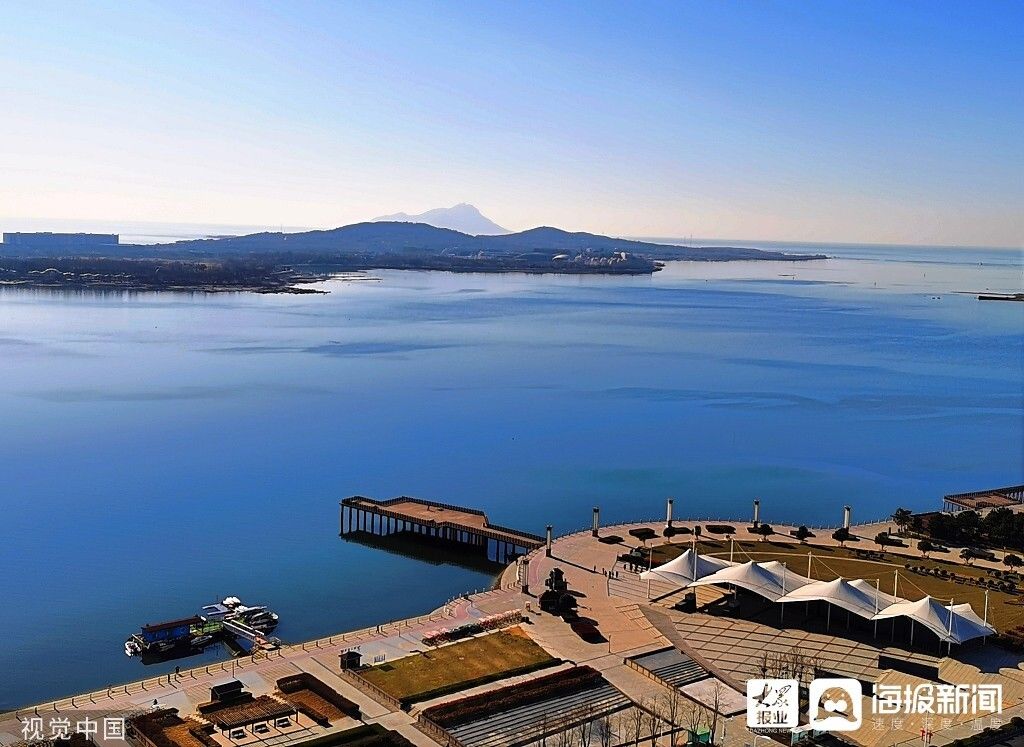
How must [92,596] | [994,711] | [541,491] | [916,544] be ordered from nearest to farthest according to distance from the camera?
1. [994,711]
2. [92,596]
3. [916,544]
4. [541,491]

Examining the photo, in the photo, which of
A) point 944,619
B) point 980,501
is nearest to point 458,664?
point 944,619

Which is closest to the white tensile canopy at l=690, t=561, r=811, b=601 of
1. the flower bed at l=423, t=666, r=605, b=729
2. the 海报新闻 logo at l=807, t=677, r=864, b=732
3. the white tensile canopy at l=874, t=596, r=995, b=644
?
the white tensile canopy at l=874, t=596, r=995, b=644

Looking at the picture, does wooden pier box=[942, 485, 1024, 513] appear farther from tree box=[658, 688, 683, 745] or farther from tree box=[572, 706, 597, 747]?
tree box=[572, 706, 597, 747]

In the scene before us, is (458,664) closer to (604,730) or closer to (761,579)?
(604,730)

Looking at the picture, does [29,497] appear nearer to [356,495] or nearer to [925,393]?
[356,495]

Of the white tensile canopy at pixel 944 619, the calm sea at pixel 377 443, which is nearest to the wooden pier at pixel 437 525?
the calm sea at pixel 377 443

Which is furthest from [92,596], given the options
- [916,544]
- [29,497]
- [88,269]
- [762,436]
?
[88,269]
